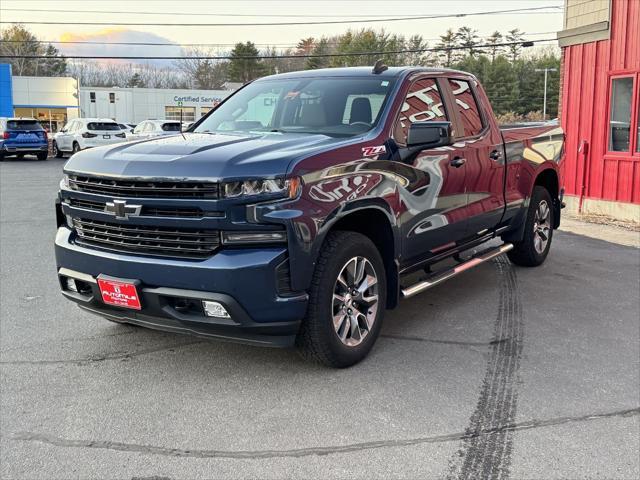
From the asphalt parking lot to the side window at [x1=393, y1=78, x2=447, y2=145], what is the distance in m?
1.58

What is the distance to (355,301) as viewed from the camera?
4.27 meters

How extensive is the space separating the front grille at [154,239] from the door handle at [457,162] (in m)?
2.36

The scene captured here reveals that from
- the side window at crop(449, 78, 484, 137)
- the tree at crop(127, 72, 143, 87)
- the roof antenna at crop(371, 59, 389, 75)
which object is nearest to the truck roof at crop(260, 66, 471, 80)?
the roof antenna at crop(371, 59, 389, 75)

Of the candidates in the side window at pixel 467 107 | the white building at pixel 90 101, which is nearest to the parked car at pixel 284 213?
the side window at pixel 467 107

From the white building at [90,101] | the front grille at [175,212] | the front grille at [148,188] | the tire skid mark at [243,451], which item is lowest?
the tire skid mark at [243,451]

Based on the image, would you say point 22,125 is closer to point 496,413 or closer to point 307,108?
point 307,108

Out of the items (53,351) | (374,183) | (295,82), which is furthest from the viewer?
(295,82)

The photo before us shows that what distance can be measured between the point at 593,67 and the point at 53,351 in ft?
34.6

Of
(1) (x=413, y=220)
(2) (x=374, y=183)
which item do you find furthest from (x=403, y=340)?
(2) (x=374, y=183)

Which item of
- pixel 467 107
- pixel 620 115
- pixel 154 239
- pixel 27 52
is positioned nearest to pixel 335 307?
pixel 154 239

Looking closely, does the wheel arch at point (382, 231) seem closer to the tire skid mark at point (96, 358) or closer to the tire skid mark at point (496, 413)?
the tire skid mark at point (496, 413)

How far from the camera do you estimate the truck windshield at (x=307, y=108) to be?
4.83 meters

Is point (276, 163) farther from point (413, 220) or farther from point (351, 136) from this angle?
point (413, 220)

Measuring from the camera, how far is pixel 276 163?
3.69 m
